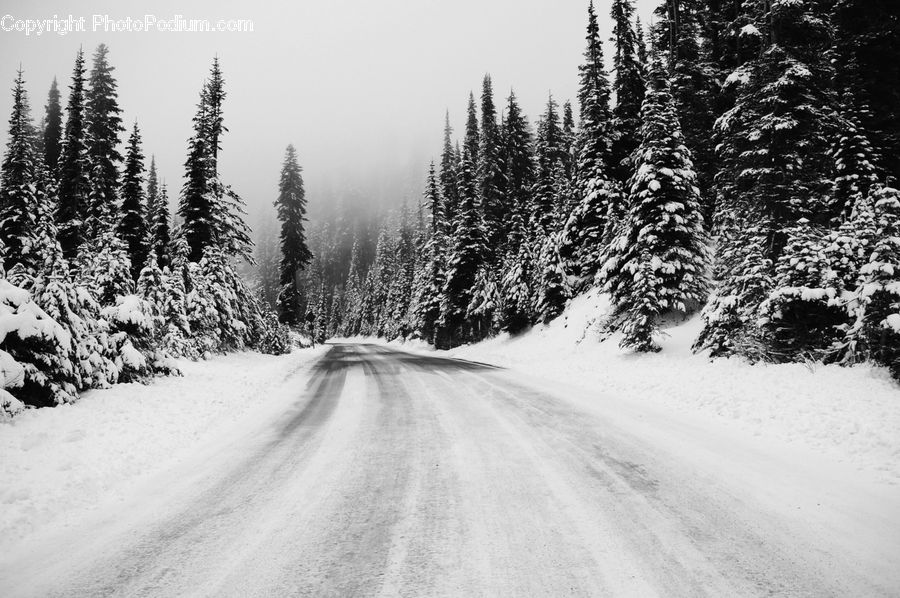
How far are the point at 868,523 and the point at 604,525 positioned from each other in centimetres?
252

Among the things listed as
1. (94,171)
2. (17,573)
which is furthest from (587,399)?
(94,171)

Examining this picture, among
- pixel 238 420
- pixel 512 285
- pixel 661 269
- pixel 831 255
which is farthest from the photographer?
pixel 512 285

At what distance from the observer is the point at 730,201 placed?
17.0 meters

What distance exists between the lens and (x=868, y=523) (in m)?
4.01

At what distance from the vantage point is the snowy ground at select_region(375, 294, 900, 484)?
602 centimetres

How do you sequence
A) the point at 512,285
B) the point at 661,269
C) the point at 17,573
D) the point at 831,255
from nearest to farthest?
the point at 17,573
the point at 831,255
the point at 661,269
the point at 512,285

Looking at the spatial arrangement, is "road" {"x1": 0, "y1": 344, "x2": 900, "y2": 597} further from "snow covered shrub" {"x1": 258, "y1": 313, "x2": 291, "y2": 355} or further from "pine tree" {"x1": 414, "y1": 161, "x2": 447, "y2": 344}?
"pine tree" {"x1": 414, "y1": 161, "x2": 447, "y2": 344}

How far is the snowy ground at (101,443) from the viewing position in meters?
4.51

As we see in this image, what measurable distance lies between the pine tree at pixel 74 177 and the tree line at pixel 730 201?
81.7 ft

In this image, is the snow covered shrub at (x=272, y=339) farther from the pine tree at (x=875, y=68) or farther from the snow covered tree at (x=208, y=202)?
the pine tree at (x=875, y=68)

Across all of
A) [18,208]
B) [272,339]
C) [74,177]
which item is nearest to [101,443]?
[18,208]

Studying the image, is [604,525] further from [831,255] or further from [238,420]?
[831,255]

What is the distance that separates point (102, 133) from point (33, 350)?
102 feet

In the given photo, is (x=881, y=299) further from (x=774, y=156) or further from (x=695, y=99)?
(x=695, y=99)
